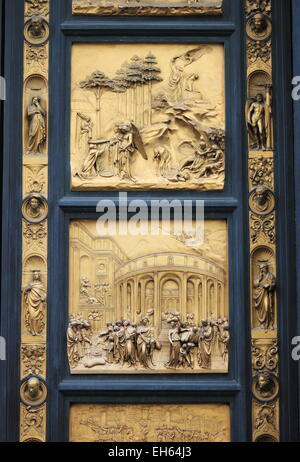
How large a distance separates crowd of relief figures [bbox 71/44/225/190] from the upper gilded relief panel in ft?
0.88

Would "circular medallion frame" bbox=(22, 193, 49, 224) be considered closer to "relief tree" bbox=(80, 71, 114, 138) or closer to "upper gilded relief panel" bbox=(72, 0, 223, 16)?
"relief tree" bbox=(80, 71, 114, 138)

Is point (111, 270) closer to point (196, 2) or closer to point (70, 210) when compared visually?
point (70, 210)

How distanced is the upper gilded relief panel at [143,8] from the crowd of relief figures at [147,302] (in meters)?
1.69

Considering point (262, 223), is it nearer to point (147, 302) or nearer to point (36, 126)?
point (147, 302)

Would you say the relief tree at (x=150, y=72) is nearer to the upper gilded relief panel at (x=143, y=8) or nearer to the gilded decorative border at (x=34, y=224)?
the upper gilded relief panel at (x=143, y=8)

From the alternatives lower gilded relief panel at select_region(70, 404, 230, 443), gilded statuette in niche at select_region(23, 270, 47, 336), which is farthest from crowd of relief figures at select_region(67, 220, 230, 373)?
lower gilded relief panel at select_region(70, 404, 230, 443)

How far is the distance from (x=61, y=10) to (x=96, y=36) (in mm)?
349

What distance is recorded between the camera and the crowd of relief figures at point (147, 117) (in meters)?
7.58

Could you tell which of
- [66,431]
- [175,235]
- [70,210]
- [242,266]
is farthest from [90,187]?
[66,431]

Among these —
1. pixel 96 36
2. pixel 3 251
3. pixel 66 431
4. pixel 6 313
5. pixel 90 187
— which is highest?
pixel 96 36

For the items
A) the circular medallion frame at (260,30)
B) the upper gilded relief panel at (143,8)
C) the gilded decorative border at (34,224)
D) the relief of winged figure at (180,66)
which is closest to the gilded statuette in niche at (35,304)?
the gilded decorative border at (34,224)

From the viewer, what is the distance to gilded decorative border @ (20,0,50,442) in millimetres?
7414

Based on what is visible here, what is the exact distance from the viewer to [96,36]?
768 centimetres

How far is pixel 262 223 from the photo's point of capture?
7.54 meters
